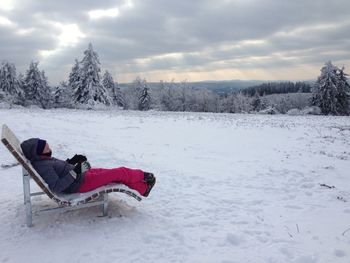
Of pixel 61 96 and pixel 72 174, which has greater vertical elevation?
pixel 61 96

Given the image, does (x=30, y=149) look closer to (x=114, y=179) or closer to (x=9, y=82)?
(x=114, y=179)

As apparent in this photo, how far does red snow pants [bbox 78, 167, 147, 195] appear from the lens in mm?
5941

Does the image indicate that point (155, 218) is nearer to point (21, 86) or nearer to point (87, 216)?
point (87, 216)

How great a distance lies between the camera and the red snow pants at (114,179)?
5941 millimetres

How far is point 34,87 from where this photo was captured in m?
54.8

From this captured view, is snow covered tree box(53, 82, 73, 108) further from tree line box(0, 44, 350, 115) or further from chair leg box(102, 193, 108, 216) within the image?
chair leg box(102, 193, 108, 216)

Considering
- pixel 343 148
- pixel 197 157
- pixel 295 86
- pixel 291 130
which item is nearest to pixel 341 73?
pixel 291 130

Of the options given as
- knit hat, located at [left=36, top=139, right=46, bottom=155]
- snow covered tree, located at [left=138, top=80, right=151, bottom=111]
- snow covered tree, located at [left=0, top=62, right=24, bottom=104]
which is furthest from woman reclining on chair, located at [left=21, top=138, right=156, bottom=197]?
snow covered tree, located at [left=138, top=80, right=151, bottom=111]

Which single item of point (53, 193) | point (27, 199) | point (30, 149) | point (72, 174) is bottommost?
point (27, 199)

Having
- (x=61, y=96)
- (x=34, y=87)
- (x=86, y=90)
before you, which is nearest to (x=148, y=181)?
(x=86, y=90)

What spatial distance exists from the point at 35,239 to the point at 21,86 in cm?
Result: 5636

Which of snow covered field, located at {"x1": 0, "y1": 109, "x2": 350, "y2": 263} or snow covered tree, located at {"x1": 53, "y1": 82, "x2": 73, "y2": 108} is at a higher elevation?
snow covered tree, located at {"x1": 53, "y1": 82, "x2": 73, "y2": 108}

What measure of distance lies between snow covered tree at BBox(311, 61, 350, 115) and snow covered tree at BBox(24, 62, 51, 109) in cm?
4120

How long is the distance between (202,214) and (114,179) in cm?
171
